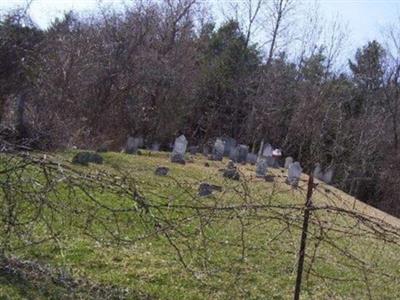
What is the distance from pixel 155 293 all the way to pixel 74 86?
62.5 ft

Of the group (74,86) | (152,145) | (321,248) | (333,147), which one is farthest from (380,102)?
(321,248)

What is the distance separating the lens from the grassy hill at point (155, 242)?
13.5 feet

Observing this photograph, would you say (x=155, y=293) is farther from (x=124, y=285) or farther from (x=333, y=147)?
(x=333, y=147)

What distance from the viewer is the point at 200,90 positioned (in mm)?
34156

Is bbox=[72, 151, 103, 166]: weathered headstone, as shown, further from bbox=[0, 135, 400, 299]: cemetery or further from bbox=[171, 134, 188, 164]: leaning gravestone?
bbox=[171, 134, 188, 164]: leaning gravestone

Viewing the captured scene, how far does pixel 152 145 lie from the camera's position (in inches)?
1072

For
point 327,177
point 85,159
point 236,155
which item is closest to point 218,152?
point 236,155

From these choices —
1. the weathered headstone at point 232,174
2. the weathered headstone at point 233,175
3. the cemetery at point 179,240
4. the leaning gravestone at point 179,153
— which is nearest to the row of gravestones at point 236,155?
the leaning gravestone at point 179,153

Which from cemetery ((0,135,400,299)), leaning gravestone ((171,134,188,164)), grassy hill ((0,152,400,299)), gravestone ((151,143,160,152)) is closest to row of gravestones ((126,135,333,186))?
leaning gravestone ((171,134,188,164))

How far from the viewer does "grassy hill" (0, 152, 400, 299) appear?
13.5ft

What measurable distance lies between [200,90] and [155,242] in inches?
1027

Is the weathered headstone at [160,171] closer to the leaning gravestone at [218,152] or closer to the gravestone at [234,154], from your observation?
the leaning gravestone at [218,152]

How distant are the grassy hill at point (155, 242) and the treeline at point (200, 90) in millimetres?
9809

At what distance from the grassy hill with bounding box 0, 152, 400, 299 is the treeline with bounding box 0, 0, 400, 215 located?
32.2 ft
